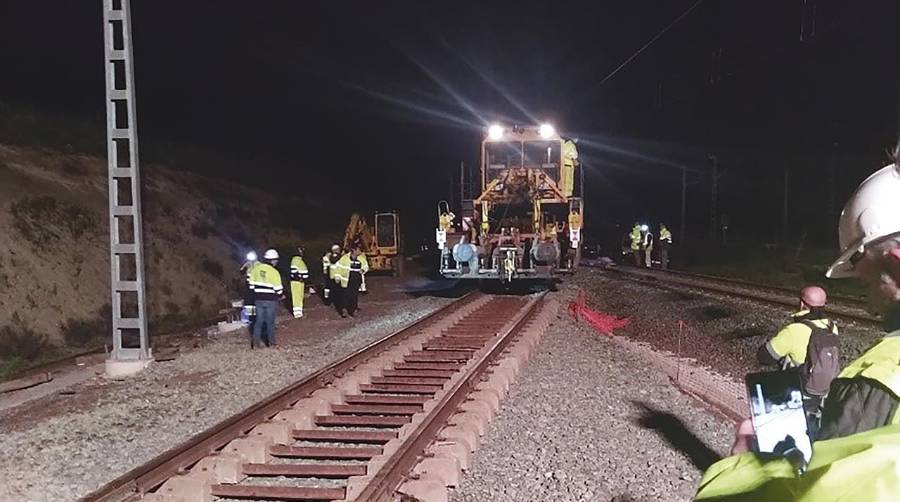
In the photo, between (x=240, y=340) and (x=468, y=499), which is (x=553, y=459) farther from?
(x=240, y=340)

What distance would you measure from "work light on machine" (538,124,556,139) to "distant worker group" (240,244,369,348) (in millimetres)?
5925

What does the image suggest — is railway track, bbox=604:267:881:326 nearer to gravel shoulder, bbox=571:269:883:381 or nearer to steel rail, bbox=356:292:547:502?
gravel shoulder, bbox=571:269:883:381

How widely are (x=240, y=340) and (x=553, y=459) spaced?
8811mm

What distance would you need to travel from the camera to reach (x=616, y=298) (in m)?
19.1

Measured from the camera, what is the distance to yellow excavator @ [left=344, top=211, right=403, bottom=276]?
95.2ft

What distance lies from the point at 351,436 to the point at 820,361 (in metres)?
3.91

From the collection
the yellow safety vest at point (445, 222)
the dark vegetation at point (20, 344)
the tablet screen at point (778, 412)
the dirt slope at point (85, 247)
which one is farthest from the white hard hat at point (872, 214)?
the yellow safety vest at point (445, 222)

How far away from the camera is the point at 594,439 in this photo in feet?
22.2

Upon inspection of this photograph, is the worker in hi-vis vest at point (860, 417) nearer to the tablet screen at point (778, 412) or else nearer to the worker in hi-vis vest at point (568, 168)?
the tablet screen at point (778, 412)

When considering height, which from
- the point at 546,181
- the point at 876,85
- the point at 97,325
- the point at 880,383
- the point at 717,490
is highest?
the point at 876,85

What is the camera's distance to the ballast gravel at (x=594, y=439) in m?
5.54

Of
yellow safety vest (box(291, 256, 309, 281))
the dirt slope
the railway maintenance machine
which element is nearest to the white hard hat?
yellow safety vest (box(291, 256, 309, 281))

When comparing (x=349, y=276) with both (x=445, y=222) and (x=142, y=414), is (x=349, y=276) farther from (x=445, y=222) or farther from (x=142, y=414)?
(x=142, y=414)

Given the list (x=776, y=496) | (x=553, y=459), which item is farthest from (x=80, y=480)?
(x=776, y=496)
